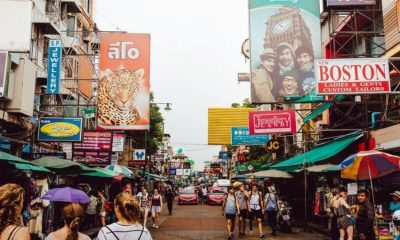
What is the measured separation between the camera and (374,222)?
34.7 ft

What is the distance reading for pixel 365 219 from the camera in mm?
9945

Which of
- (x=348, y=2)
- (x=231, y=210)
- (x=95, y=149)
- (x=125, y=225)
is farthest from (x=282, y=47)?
(x=125, y=225)

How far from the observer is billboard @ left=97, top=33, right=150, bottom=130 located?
2123cm

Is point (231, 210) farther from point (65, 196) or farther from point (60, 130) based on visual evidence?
point (60, 130)

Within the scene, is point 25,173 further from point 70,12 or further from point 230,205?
point 70,12

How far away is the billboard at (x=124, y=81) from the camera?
21234 mm

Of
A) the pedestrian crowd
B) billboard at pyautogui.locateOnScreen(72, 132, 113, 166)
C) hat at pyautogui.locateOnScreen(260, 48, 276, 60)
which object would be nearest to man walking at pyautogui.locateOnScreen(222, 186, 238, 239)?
hat at pyautogui.locateOnScreen(260, 48, 276, 60)

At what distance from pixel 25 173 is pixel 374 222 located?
10.5 meters

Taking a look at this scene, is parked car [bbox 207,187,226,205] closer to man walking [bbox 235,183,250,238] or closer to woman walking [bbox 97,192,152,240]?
man walking [bbox 235,183,250,238]

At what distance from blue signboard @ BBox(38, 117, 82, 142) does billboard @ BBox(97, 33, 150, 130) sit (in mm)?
2554

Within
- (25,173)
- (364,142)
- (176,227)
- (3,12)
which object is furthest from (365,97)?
(3,12)

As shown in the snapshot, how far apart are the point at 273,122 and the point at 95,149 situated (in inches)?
359

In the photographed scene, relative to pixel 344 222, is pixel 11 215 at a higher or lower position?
higher

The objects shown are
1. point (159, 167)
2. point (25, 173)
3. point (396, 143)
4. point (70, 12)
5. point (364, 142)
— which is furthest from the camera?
point (159, 167)
